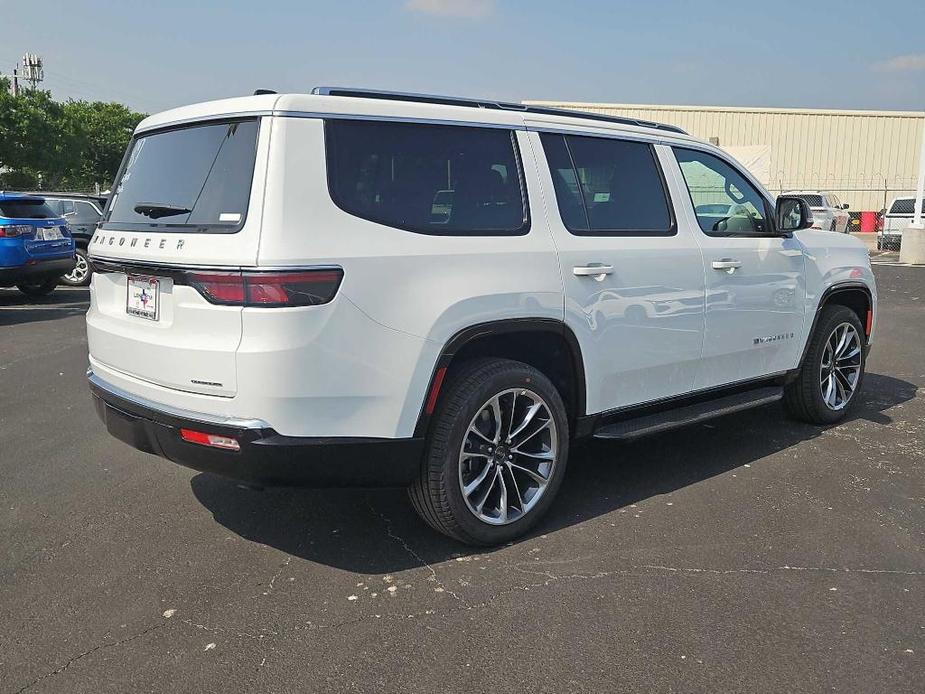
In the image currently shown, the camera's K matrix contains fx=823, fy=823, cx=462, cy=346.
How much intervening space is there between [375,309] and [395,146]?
75 centimetres

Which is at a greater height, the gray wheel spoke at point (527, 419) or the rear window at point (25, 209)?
the rear window at point (25, 209)

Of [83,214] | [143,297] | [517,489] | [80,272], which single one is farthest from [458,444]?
[83,214]

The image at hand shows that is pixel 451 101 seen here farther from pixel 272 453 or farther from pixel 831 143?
pixel 831 143

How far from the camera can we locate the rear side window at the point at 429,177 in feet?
10.8

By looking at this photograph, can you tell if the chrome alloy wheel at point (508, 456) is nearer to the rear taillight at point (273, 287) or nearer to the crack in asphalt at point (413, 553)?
the crack in asphalt at point (413, 553)

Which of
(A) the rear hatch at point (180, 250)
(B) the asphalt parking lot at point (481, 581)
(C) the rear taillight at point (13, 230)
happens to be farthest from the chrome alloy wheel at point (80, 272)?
(A) the rear hatch at point (180, 250)

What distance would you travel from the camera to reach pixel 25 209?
12.0 metres

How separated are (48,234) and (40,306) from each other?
45.4 inches

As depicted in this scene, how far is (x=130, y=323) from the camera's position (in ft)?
11.8

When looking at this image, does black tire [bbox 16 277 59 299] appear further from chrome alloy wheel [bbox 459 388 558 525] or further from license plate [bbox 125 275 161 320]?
chrome alloy wheel [bbox 459 388 558 525]

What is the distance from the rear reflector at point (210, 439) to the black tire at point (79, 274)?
42.2 ft

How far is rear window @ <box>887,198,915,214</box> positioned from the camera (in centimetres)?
2444

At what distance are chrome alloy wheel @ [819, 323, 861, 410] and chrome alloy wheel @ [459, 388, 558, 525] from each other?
2.73 meters

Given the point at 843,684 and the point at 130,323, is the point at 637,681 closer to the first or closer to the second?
the point at 843,684
